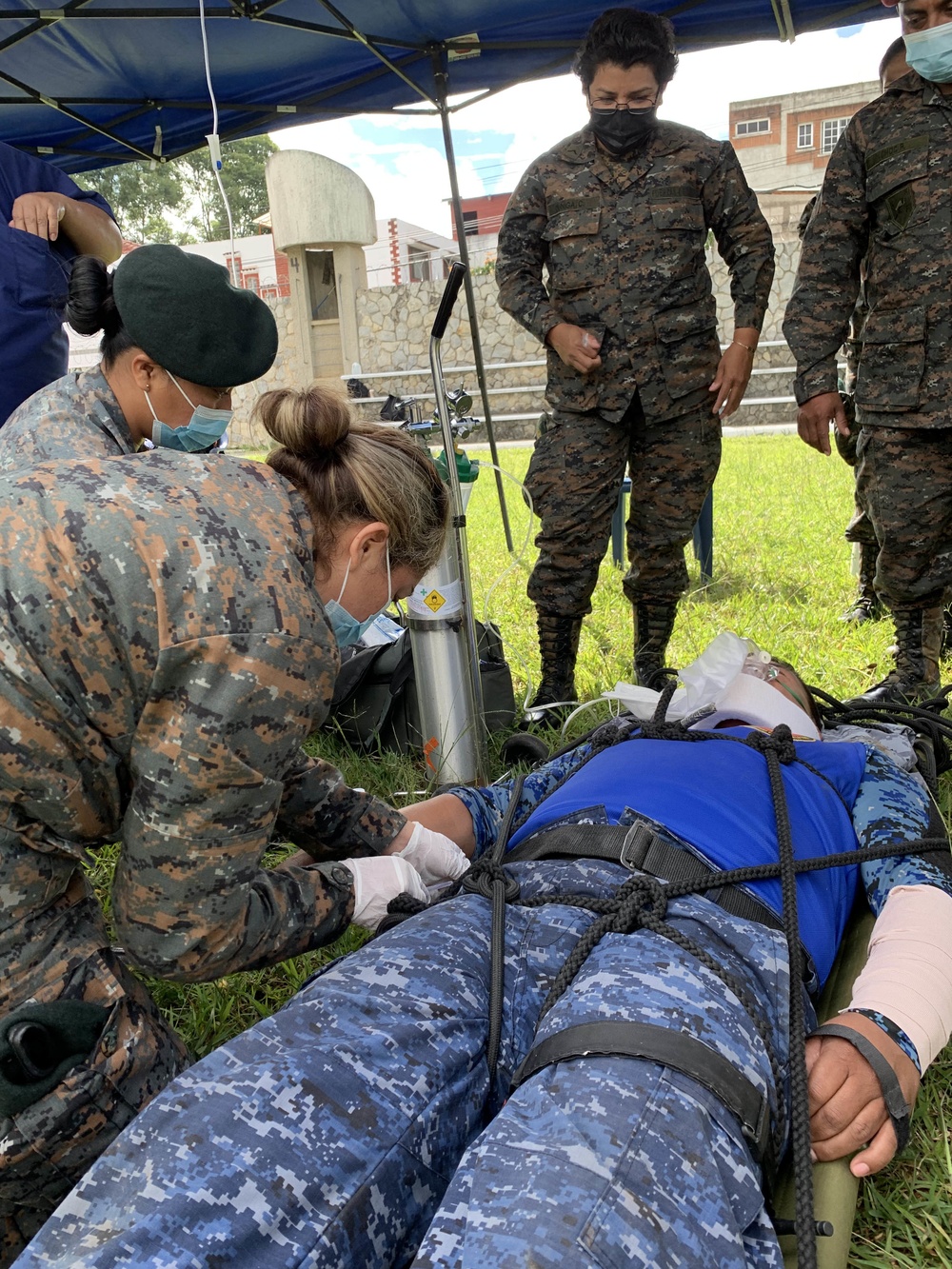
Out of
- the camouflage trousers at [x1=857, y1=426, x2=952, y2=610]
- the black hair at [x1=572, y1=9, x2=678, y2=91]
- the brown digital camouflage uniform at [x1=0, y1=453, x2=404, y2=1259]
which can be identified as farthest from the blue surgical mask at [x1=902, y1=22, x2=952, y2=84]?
the brown digital camouflage uniform at [x1=0, y1=453, x2=404, y2=1259]

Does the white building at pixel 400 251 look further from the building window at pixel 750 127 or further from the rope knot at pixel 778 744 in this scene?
the rope knot at pixel 778 744

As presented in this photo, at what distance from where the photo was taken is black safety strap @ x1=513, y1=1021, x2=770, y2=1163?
3.95 ft

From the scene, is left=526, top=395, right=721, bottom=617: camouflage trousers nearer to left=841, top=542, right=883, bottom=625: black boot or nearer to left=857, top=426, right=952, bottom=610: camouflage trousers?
left=857, top=426, right=952, bottom=610: camouflage trousers

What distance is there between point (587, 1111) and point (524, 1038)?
0.32 m

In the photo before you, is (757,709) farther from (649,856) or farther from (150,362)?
(150,362)

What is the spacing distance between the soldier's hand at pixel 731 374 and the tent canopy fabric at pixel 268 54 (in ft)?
Result: 4.93

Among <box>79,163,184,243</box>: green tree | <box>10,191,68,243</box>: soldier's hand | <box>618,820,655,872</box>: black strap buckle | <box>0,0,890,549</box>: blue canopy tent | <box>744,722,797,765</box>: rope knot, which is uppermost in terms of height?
<box>79,163,184,243</box>: green tree

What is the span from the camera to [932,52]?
2881 mm

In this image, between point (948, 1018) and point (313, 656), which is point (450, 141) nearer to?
point (313, 656)

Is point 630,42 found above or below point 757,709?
above

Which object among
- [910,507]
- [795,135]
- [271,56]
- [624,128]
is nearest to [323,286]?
[271,56]

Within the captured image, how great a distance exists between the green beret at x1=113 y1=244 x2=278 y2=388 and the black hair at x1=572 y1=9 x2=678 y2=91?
174 centimetres

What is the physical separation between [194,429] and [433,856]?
3.74 feet

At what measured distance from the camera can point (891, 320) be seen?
3189mm
